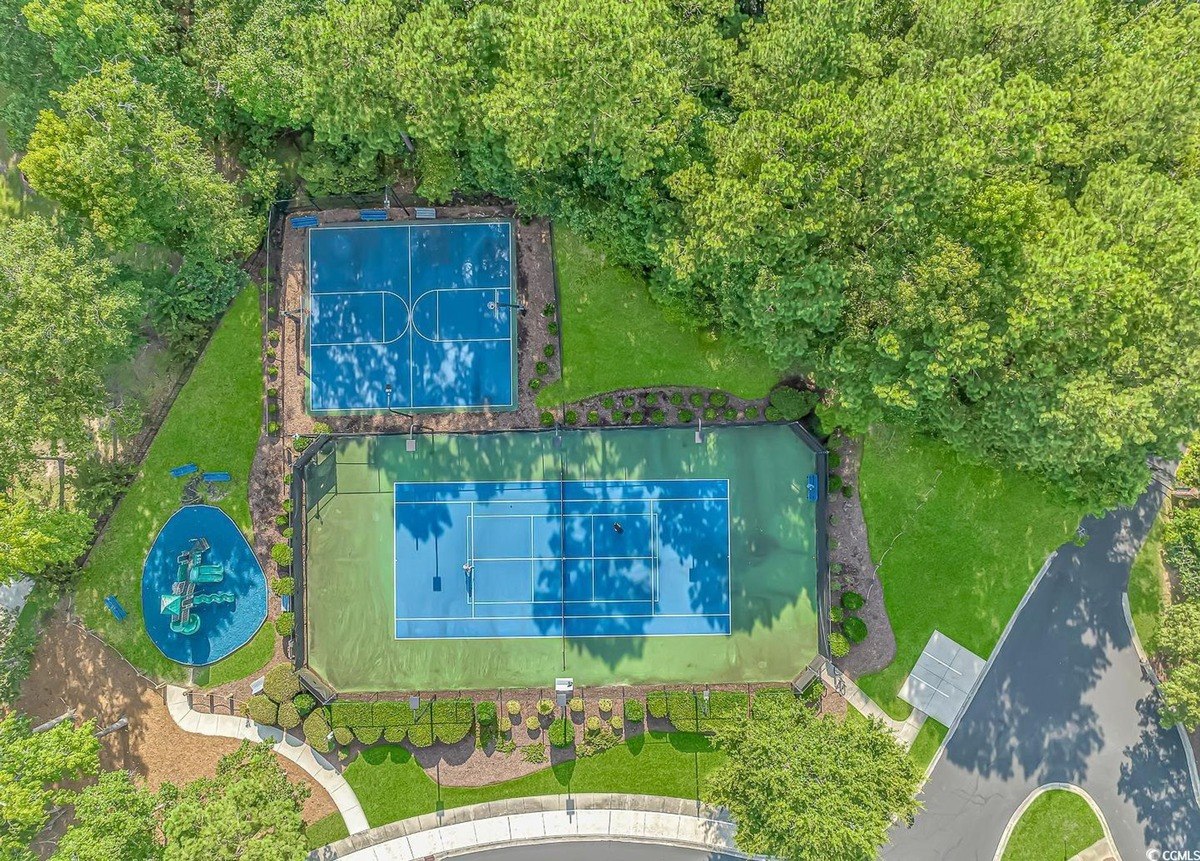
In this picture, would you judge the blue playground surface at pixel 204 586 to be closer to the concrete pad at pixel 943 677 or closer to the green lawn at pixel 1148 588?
the concrete pad at pixel 943 677

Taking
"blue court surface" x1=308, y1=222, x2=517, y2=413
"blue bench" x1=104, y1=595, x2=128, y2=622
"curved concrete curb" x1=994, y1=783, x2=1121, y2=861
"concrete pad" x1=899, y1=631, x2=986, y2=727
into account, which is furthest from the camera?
"blue court surface" x1=308, y1=222, x2=517, y2=413

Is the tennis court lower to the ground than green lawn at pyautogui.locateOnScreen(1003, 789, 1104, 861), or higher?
higher

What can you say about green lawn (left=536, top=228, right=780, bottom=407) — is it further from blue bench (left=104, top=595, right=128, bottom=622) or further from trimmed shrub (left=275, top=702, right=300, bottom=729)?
blue bench (left=104, top=595, right=128, bottom=622)

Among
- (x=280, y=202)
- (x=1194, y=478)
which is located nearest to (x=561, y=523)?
(x=280, y=202)

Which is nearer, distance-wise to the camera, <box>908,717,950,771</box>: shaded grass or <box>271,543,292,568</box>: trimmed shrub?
<box>908,717,950,771</box>: shaded grass

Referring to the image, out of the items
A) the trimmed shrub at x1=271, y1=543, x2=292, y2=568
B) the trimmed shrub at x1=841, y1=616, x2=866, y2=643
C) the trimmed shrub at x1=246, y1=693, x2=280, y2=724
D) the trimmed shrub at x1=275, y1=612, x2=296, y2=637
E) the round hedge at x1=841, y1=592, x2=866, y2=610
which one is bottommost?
the trimmed shrub at x1=246, y1=693, x2=280, y2=724

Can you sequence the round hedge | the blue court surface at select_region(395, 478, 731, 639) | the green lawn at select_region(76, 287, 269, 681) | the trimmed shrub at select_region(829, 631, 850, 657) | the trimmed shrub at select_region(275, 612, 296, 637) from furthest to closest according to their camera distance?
the green lawn at select_region(76, 287, 269, 681), the blue court surface at select_region(395, 478, 731, 639), the trimmed shrub at select_region(275, 612, 296, 637), the round hedge, the trimmed shrub at select_region(829, 631, 850, 657)

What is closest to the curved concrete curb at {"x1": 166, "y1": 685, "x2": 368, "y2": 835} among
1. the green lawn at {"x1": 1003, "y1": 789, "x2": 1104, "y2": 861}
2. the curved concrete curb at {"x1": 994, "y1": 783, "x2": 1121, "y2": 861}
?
the curved concrete curb at {"x1": 994, "y1": 783, "x2": 1121, "y2": 861}
